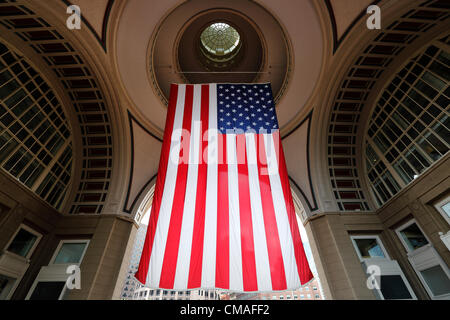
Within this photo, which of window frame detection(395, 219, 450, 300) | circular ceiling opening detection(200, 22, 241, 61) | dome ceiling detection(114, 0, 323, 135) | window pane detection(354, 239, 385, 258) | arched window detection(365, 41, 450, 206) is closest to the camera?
window frame detection(395, 219, 450, 300)

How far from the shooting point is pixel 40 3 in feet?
27.8

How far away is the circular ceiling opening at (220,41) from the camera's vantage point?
16.4 meters

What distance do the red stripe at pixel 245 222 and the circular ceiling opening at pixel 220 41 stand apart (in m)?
11.0

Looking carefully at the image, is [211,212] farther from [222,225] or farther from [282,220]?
[282,220]

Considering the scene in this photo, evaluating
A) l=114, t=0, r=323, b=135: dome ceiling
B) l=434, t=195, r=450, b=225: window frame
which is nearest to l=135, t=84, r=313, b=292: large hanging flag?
l=114, t=0, r=323, b=135: dome ceiling

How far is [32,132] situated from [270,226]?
1227 cm

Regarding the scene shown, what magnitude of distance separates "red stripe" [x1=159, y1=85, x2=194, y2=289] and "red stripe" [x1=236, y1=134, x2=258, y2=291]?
1737 millimetres

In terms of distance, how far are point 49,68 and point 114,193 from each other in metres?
7.35

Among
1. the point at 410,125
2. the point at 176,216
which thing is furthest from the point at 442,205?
the point at 176,216

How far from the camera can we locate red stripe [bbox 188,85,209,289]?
17.2ft

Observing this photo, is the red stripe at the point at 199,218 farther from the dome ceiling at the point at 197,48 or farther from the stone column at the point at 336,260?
the stone column at the point at 336,260

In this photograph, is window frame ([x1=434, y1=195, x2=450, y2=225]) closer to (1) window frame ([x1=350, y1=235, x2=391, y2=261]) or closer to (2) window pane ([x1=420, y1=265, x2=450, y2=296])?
(2) window pane ([x1=420, y1=265, x2=450, y2=296])

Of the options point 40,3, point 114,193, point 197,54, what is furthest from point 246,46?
point 114,193
